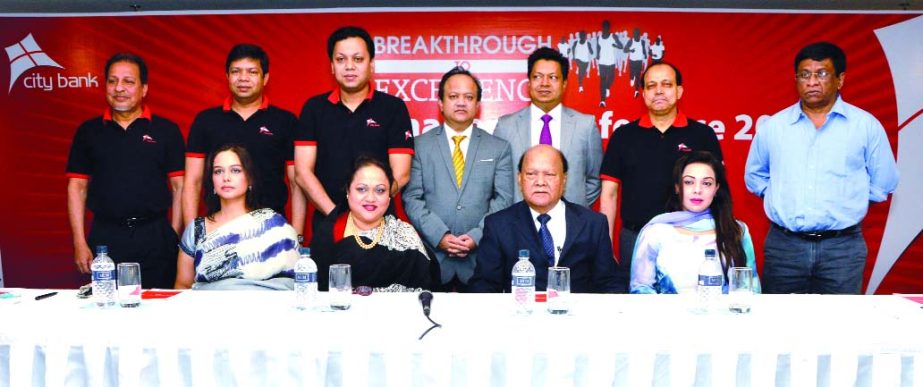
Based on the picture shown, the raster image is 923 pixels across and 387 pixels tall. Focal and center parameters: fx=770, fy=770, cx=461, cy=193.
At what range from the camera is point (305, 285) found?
244cm

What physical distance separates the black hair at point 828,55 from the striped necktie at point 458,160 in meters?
1.83

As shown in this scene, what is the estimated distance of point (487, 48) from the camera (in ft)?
14.4

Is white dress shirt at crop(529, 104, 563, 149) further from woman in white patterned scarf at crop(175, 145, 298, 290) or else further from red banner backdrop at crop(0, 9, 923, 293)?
woman in white patterned scarf at crop(175, 145, 298, 290)

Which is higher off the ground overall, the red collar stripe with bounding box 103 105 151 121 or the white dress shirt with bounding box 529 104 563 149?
the red collar stripe with bounding box 103 105 151 121

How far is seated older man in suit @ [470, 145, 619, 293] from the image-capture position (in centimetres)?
315

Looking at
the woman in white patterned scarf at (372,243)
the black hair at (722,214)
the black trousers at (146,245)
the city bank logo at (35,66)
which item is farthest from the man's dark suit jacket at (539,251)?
the city bank logo at (35,66)

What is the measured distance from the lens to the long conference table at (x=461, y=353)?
2086mm

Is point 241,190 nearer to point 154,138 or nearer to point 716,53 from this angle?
point 154,138

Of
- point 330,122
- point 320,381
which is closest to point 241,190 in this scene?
point 330,122

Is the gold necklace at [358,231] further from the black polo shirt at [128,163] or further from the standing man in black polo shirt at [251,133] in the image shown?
the black polo shirt at [128,163]

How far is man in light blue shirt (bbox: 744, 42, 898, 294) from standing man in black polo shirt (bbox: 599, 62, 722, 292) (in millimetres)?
371

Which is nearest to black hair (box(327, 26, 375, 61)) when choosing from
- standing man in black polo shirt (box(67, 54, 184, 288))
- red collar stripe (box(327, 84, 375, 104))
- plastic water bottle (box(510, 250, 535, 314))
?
red collar stripe (box(327, 84, 375, 104))

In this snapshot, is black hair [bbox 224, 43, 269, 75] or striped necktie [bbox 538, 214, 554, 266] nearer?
striped necktie [bbox 538, 214, 554, 266]

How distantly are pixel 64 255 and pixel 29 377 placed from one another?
270cm
